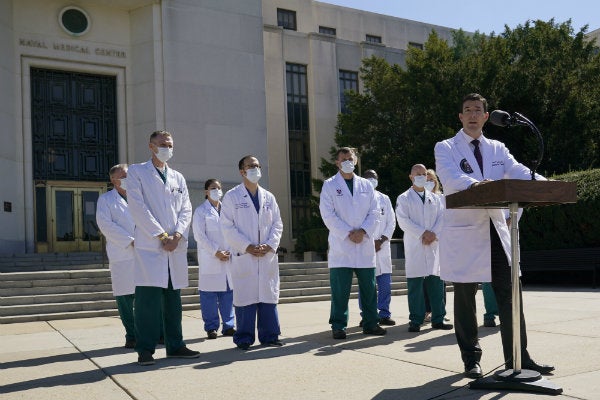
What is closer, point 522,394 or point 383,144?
point 522,394

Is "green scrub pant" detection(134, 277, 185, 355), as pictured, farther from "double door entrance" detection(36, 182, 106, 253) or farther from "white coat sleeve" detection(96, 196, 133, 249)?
"double door entrance" detection(36, 182, 106, 253)

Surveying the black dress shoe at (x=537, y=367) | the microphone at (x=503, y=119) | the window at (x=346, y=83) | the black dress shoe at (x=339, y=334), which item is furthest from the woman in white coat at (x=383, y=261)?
the window at (x=346, y=83)

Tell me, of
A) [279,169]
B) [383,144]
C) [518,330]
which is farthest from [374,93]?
[518,330]

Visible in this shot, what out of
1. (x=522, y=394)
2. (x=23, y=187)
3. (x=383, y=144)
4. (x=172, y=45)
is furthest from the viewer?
(x=383, y=144)

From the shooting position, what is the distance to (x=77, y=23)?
2280 cm

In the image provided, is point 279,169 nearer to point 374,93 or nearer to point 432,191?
point 374,93

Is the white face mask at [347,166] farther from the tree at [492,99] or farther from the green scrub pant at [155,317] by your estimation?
the tree at [492,99]

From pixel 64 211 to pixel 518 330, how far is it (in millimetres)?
20589

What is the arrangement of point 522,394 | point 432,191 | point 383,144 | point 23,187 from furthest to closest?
point 383,144 → point 23,187 → point 432,191 → point 522,394

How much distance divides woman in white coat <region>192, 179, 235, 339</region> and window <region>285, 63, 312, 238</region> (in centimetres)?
2346

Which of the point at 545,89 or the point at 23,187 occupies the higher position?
the point at 545,89

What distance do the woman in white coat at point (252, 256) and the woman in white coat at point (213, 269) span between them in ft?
4.20

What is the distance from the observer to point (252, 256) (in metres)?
7.34

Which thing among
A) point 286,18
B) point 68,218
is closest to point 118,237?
point 68,218
